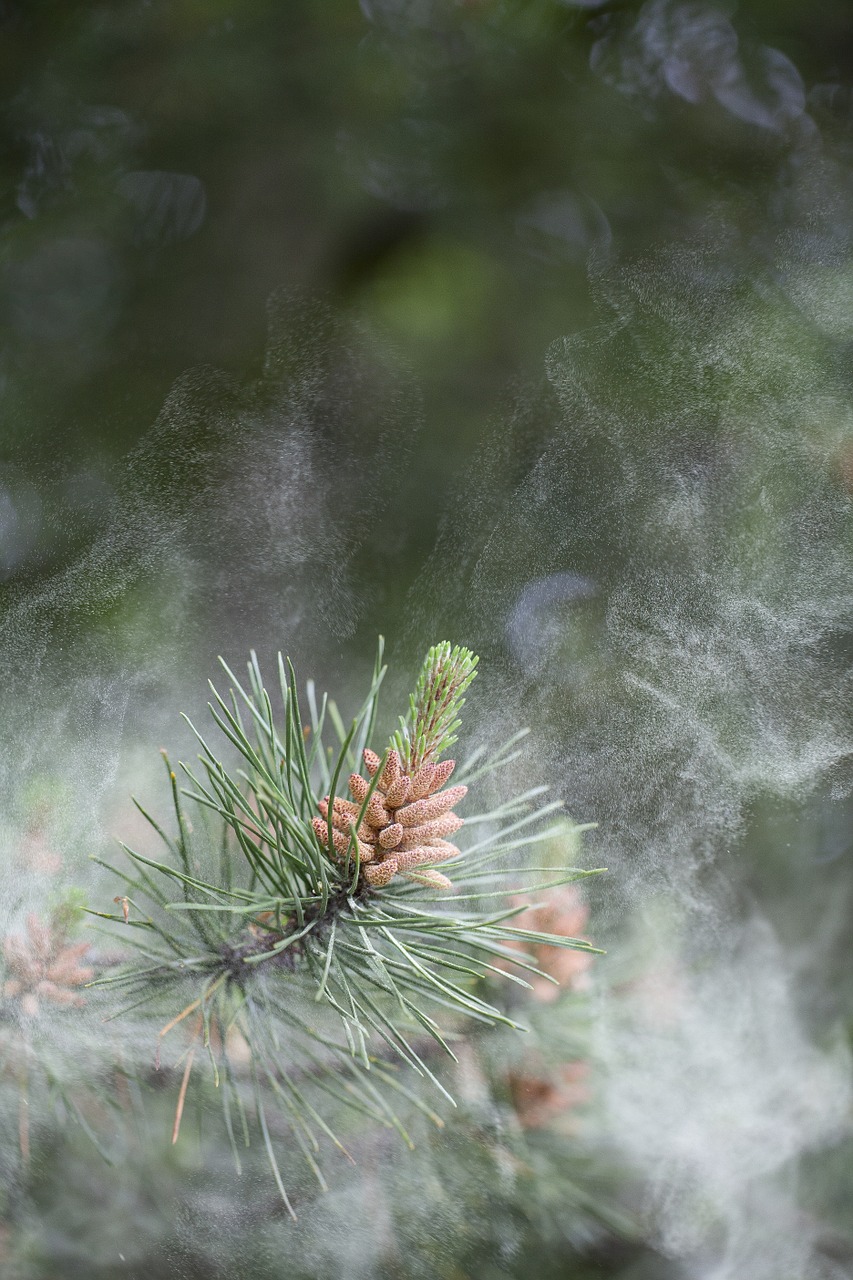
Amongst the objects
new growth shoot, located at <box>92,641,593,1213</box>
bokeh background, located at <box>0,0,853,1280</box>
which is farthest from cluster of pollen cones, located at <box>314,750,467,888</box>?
bokeh background, located at <box>0,0,853,1280</box>

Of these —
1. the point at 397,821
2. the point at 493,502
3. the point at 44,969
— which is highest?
the point at 493,502

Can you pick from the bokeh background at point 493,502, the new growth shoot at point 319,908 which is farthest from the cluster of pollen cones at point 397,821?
the bokeh background at point 493,502

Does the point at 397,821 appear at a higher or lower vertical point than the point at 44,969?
higher

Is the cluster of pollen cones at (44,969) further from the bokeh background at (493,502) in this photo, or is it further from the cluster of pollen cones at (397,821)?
the cluster of pollen cones at (397,821)

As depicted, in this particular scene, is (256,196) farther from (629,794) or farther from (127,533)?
(629,794)

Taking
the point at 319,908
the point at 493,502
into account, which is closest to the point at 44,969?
the point at 319,908

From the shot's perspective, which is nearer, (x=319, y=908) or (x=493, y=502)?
(x=319, y=908)

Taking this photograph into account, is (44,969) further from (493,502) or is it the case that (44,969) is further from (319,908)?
(493,502)
